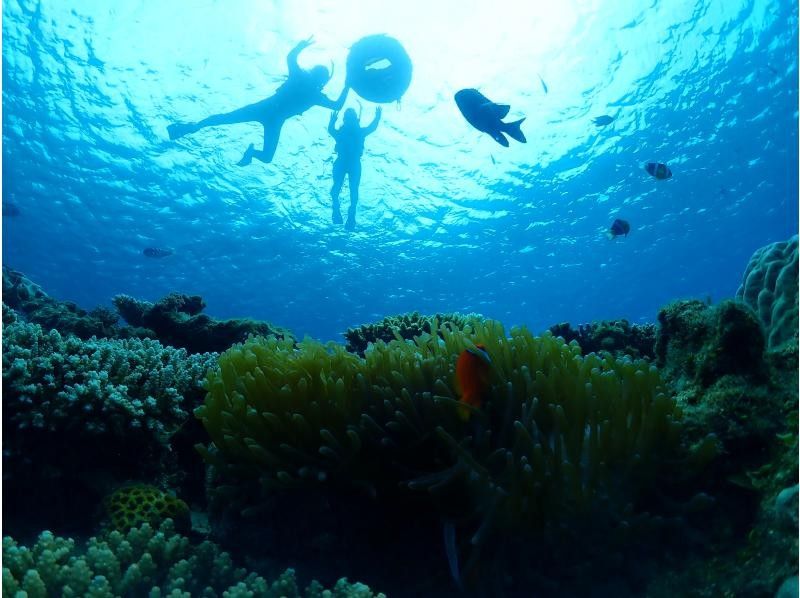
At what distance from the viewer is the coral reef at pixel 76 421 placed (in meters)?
2.64

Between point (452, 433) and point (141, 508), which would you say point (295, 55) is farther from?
point (452, 433)

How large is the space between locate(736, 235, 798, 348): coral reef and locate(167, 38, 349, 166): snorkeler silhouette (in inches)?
418

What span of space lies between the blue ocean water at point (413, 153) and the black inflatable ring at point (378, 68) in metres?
2.59

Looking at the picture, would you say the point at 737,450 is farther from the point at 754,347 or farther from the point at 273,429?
the point at 273,429

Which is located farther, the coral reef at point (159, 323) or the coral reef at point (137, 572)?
the coral reef at point (159, 323)

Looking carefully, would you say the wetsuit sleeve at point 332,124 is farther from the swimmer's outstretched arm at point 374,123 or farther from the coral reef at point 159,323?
the coral reef at point 159,323

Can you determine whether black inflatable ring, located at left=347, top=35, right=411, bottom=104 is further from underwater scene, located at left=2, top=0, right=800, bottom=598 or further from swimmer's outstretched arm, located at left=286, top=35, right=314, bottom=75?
swimmer's outstretched arm, located at left=286, top=35, right=314, bottom=75

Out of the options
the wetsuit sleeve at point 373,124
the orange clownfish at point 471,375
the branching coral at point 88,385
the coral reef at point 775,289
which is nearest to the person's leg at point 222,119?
the wetsuit sleeve at point 373,124

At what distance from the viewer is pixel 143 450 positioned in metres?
3.06

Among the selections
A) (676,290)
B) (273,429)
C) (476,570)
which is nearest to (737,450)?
(476,570)

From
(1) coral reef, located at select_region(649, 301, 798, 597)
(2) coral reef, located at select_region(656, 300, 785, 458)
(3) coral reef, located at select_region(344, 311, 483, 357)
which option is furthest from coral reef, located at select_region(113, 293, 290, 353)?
(1) coral reef, located at select_region(649, 301, 798, 597)

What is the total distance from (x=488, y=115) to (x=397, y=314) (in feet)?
36.3

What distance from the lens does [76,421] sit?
278 cm

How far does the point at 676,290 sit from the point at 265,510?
5126 centimetres
